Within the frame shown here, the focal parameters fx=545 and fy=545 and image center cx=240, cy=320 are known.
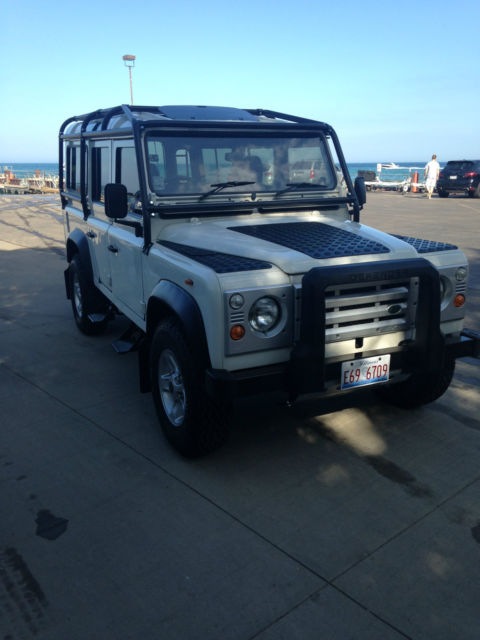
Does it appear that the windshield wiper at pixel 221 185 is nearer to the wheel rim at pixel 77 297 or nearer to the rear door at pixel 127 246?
the rear door at pixel 127 246

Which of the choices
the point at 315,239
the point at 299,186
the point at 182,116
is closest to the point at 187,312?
the point at 315,239

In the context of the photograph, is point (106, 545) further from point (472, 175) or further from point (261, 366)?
point (472, 175)

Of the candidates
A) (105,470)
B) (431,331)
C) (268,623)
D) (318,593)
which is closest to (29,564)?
(105,470)

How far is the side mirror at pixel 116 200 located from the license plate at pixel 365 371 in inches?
79.5

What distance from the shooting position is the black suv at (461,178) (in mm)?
25047

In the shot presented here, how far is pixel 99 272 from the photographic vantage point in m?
5.80

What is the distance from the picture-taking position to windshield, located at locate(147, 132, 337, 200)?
4.18 metres

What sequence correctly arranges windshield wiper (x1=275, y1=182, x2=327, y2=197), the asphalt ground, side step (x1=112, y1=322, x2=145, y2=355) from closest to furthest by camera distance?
the asphalt ground, windshield wiper (x1=275, y1=182, x2=327, y2=197), side step (x1=112, y1=322, x2=145, y2=355)

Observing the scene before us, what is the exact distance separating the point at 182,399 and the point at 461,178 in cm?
2511

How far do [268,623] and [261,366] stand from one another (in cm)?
136

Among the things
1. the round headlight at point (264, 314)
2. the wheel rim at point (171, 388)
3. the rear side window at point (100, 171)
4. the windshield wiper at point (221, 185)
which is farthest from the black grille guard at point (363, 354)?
the rear side window at point (100, 171)

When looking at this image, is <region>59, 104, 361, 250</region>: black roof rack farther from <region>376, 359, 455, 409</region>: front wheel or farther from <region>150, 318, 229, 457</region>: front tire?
<region>376, 359, 455, 409</region>: front wheel

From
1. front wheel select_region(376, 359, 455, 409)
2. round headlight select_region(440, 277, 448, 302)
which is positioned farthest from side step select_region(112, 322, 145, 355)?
round headlight select_region(440, 277, 448, 302)

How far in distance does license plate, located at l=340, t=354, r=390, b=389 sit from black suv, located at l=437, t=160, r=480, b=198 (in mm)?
24613
